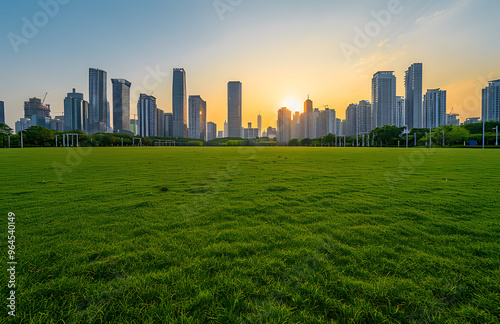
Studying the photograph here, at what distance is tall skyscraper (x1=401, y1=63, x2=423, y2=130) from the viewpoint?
120812mm

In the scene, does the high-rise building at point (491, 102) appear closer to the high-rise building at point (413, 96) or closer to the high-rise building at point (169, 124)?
the high-rise building at point (413, 96)

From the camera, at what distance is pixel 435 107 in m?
95.2

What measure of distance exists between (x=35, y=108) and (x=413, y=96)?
24688cm

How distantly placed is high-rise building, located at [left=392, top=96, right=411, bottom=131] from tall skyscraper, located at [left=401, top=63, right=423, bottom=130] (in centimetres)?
337

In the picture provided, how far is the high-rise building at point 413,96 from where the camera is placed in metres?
121

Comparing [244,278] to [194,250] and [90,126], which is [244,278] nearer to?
[194,250]

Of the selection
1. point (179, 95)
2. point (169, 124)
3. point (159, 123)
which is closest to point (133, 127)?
point (169, 124)

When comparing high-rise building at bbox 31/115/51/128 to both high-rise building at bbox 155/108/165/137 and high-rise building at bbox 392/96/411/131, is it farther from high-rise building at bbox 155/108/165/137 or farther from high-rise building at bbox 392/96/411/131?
high-rise building at bbox 392/96/411/131

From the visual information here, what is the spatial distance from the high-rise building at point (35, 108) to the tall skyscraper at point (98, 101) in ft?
101

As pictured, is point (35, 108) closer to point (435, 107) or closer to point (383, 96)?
point (383, 96)

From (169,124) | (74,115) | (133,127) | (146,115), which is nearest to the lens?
(146,115)

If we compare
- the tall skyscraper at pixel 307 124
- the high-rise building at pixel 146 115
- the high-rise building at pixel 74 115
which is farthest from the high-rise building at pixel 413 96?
the high-rise building at pixel 74 115

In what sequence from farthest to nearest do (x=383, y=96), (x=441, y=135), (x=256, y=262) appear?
1. (x=383, y=96)
2. (x=441, y=135)
3. (x=256, y=262)

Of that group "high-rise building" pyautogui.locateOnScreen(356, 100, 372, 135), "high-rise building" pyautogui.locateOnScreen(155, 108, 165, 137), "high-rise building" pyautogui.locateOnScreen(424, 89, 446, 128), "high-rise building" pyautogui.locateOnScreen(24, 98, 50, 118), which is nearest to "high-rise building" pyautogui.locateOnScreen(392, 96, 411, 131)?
"high-rise building" pyautogui.locateOnScreen(356, 100, 372, 135)
